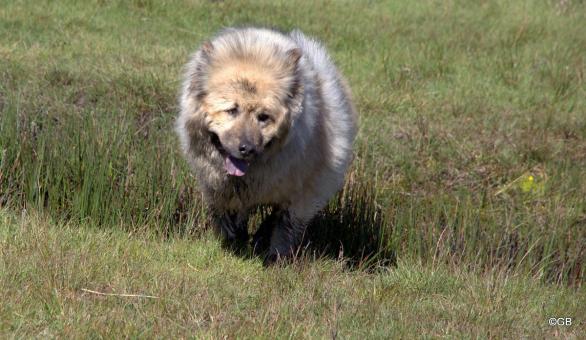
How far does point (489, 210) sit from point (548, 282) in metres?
1.15

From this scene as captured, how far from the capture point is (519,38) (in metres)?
13.0

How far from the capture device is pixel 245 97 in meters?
6.17

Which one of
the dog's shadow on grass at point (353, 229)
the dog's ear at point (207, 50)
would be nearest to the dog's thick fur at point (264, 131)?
the dog's ear at point (207, 50)

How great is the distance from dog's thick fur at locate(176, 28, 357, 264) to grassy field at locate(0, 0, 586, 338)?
429mm

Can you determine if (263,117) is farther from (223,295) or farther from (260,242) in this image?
(260,242)

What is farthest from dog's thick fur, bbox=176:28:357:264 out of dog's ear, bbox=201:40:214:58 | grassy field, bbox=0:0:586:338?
grassy field, bbox=0:0:586:338

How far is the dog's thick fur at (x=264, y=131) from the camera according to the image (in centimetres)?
620

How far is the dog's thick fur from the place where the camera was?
6.20m

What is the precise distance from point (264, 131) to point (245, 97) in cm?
25

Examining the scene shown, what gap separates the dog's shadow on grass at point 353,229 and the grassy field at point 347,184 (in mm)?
19

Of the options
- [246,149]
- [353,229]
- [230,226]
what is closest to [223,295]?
[246,149]

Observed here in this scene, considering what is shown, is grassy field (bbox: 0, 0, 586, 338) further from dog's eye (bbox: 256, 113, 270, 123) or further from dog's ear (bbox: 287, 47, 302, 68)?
dog's ear (bbox: 287, 47, 302, 68)

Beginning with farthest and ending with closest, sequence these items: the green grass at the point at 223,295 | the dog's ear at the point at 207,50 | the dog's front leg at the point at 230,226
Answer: the dog's front leg at the point at 230,226 < the dog's ear at the point at 207,50 < the green grass at the point at 223,295

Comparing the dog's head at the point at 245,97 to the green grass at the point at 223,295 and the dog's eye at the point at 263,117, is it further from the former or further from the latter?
the green grass at the point at 223,295
